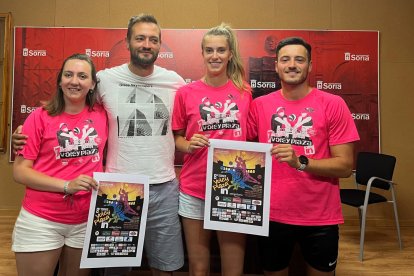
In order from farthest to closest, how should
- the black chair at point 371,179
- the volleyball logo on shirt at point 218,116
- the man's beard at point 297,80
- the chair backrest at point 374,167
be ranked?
the chair backrest at point 374,167, the black chair at point 371,179, the volleyball logo on shirt at point 218,116, the man's beard at point 297,80

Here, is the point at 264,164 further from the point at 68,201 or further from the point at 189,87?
the point at 68,201

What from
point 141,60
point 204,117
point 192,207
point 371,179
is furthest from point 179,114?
point 371,179

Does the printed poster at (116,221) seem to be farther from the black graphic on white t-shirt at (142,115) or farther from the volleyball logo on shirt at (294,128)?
the volleyball logo on shirt at (294,128)

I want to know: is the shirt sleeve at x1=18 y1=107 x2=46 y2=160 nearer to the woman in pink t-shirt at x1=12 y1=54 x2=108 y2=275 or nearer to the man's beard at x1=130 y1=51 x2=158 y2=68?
the woman in pink t-shirt at x1=12 y1=54 x2=108 y2=275

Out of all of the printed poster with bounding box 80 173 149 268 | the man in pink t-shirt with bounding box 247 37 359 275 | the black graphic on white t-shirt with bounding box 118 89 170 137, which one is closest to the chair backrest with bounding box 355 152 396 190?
the man in pink t-shirt with bounding box 247 37 359 275

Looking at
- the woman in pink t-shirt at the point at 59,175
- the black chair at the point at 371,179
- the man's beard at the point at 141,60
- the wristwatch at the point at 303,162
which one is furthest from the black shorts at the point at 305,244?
the black chair at the point at 371,179

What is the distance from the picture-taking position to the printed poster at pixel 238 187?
1.76m

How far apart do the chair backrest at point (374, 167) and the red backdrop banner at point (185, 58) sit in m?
0.34

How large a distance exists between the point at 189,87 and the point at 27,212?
1054mm

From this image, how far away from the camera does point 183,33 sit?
14.0ft

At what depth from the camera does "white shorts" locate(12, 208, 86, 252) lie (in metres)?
1.72

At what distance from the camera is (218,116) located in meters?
1.88

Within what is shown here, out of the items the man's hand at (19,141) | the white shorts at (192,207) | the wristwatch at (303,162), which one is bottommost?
the white shorts at (192,207)

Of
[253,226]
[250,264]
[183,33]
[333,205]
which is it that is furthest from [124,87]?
[183,33]
